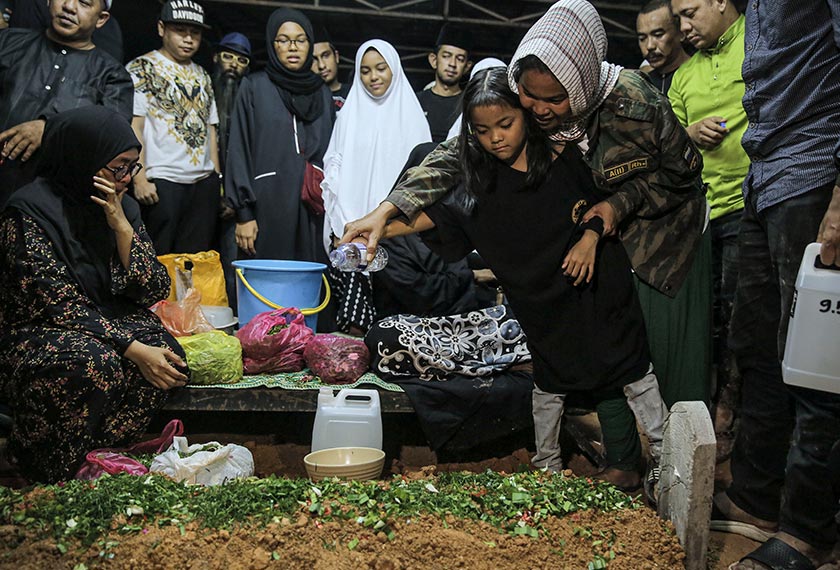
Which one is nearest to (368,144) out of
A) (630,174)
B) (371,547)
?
(630,174)

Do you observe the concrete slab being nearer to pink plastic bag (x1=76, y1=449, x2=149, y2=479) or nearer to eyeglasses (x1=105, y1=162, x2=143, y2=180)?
pink plastic bag (x1=76, y1=449, x2=149, y2=479)

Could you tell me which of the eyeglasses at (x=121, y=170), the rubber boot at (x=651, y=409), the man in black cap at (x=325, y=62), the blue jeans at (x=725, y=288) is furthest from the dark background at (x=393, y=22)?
the rubber boot at (x=651, y=409)

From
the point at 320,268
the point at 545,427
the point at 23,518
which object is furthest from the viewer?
the point at 320,268

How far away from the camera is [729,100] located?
3.45m

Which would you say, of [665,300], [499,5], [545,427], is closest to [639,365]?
[665,300]

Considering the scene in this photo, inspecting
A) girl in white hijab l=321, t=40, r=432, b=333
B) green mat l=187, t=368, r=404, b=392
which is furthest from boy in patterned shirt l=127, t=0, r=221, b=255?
green mat l=187, t=368, r=404, b=392

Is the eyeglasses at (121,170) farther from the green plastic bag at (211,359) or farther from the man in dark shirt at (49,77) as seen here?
the man in dark shirt at (49,77)

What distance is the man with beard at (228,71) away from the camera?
5.27m

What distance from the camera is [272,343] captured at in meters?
3.81

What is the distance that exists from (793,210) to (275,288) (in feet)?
9.11

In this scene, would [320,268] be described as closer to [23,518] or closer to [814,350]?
[23,518]

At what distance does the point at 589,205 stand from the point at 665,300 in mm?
464

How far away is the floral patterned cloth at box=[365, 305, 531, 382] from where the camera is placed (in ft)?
12.0

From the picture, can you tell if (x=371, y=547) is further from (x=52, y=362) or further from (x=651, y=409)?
(x=52, y=362)
